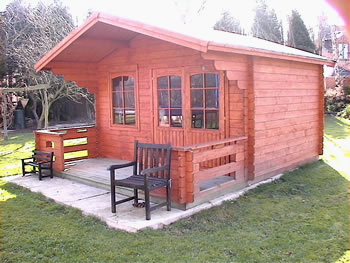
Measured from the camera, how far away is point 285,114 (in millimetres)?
7055

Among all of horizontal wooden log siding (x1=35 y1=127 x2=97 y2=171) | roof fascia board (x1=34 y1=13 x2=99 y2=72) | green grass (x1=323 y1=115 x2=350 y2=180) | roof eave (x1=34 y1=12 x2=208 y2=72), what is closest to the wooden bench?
horizontal wooden log siding (x1=35 y1=127 x2=97 y2=171)

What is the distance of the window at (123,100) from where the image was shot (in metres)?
7.76

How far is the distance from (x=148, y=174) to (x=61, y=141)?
2686 millimetres

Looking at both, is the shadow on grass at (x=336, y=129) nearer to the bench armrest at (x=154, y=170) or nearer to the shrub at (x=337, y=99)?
the shrub at (x=337, y=99)

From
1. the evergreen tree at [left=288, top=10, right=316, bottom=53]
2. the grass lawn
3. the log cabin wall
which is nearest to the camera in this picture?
the grass lawn

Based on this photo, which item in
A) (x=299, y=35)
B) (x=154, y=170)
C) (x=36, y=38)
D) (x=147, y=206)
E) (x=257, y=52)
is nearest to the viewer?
(x=147, y=206)

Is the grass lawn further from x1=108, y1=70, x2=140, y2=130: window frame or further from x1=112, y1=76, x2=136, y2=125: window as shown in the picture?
x1=112, y1=76, x2=136, y2=125: window

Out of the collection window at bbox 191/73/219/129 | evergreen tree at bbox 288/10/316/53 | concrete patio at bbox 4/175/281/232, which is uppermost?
evergreen tree at bbox 288/10/316/53

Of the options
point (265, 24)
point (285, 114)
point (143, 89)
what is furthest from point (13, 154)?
point (265, 24)

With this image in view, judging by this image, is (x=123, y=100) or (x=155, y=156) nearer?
(x=155, y=156)

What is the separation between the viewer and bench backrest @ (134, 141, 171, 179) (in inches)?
193

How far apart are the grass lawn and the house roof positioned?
2201 mm

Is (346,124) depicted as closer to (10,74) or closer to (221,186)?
(221,186)

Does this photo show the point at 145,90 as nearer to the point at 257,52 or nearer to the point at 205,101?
the point at 205,101
